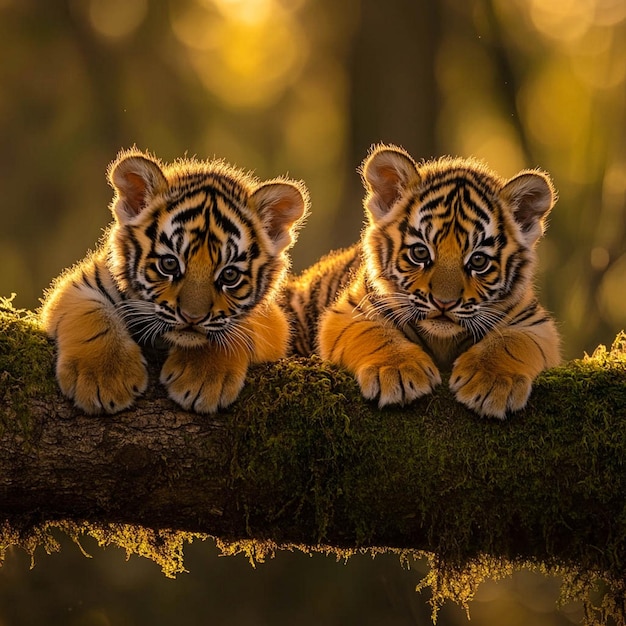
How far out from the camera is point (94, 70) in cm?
1032

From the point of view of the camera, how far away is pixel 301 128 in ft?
38.8

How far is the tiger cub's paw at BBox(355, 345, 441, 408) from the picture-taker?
146 inches

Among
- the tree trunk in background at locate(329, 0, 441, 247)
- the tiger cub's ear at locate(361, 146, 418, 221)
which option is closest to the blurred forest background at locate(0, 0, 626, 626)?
the tree trunk in background at locate(329, 0, 441, 247)

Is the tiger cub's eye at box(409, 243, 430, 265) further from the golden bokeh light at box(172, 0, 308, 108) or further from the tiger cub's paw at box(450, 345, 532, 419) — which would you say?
the golden bokeh light at box(172, 0, 308, 108)

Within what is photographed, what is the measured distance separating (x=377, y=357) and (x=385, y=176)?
115 cm

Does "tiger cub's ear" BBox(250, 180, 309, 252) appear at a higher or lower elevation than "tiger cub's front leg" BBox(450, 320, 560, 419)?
higher

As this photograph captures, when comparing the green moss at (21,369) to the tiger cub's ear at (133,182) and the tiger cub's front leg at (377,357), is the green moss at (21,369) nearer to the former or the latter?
the tiger cub's ear at (133,182)

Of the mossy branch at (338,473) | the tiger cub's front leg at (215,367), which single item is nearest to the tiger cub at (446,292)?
the mossy branch at (338,473)

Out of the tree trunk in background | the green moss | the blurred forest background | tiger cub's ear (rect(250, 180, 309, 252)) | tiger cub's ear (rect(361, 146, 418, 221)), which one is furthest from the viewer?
the blurred forest background

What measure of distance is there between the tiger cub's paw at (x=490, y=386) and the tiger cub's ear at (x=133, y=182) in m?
1.60

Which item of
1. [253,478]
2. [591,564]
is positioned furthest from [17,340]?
[591,564]

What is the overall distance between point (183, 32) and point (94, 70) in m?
1.38

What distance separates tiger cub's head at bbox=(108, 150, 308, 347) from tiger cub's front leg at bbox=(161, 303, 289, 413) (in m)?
0.05

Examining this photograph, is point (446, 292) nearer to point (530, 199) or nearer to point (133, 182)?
point (530, 199)
